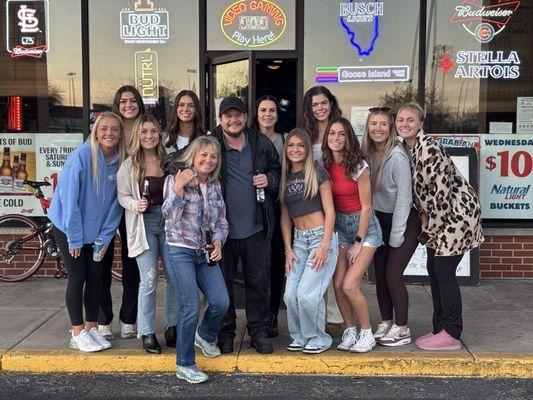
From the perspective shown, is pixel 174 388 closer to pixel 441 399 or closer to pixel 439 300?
pixel 441 399

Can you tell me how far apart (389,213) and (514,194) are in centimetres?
305

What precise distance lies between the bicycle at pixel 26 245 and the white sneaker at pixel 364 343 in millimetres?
3319

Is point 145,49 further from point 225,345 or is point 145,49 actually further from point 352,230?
point 225,345

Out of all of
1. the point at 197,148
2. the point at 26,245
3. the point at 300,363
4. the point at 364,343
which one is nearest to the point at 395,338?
the point at 364,343

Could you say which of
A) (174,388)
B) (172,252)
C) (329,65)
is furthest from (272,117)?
(329,65)

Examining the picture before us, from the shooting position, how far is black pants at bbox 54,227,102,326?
454 centimetres

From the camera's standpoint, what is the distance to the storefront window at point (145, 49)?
712cm

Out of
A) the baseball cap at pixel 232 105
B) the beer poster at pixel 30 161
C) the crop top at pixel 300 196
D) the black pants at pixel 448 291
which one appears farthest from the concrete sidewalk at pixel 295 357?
the beer poster at pixel 30 161

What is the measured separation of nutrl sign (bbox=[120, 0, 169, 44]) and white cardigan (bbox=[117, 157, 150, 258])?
310cm

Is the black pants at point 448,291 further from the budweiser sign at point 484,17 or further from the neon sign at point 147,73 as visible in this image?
the neon sign at point 147,73

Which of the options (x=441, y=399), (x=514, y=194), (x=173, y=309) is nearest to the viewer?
(x=441, y=399)

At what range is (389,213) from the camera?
4.67 metres

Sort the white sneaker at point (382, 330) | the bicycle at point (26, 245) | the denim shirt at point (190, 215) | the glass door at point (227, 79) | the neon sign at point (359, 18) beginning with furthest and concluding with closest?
the neon sign at point (359, 18)
the bicycle at point (26, 245)
the glass door at point (227, 79)
the white sneaker at point (382, 330)
the denim shirt at point (190, 215)

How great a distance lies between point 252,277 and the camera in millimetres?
4621
